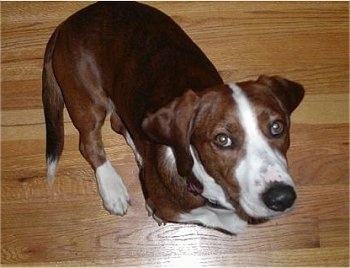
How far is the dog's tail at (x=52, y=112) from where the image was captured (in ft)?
9.41

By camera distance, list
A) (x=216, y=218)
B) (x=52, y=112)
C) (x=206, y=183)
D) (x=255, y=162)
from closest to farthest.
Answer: (x=255, y=162) < (x=206, y=183) < (x=216, y=218) < (x=52, y=112)

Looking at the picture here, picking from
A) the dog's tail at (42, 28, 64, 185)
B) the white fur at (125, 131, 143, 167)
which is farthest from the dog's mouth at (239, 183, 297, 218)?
the dog's tail at (42, 28, 64, 185)

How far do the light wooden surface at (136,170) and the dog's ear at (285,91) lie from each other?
2.69 feet

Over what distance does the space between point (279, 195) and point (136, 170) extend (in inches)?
44.6

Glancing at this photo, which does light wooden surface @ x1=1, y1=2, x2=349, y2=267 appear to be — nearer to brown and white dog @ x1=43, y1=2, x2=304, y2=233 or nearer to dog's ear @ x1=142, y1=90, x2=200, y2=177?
brown and white dog @ x1=43, y1=2, x2=304, y2=233

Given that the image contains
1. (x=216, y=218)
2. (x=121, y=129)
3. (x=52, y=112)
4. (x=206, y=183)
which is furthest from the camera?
(x=121, y=129)

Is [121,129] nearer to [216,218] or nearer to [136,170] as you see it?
[136,170]

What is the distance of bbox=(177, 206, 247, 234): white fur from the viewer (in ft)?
8.37

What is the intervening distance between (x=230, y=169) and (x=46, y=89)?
116cm

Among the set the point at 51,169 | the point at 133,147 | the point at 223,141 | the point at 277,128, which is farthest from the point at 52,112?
the point at 277,128

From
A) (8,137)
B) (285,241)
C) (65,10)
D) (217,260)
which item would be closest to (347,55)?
(285,241)

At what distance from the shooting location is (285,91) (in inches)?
88.9

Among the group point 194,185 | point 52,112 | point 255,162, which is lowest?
point 52,112

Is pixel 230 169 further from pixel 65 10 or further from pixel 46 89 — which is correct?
pixel 65 10
